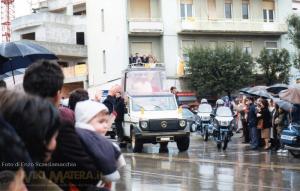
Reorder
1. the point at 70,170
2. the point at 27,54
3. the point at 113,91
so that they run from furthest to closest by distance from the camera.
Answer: the point at 113,91, the point at 27,54, the point at 70,170

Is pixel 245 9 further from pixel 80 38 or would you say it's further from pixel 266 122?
pixel 266 122

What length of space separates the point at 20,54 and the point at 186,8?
34974 mm

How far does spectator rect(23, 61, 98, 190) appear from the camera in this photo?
3.76m

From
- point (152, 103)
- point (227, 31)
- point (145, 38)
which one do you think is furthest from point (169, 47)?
point (152, 103)

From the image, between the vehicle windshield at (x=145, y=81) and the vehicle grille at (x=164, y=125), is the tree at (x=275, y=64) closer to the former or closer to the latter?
the vehicle windshield at (x=145, y=81)

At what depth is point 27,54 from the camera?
10281mm

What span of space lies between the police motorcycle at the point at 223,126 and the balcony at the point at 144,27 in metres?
22.2

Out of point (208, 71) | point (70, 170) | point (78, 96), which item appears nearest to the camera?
point (70, 170)

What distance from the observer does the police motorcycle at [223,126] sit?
19875 mm

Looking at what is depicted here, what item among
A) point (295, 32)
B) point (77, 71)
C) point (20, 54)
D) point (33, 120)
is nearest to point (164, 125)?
point (20, 54)

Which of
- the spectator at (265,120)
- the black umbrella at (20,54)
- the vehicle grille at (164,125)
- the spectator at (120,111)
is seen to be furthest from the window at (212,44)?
the black umbrella at (20,54)

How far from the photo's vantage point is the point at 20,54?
10445mm

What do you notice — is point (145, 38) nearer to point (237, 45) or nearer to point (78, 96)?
point (237, 45)

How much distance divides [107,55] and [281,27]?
546 inches
